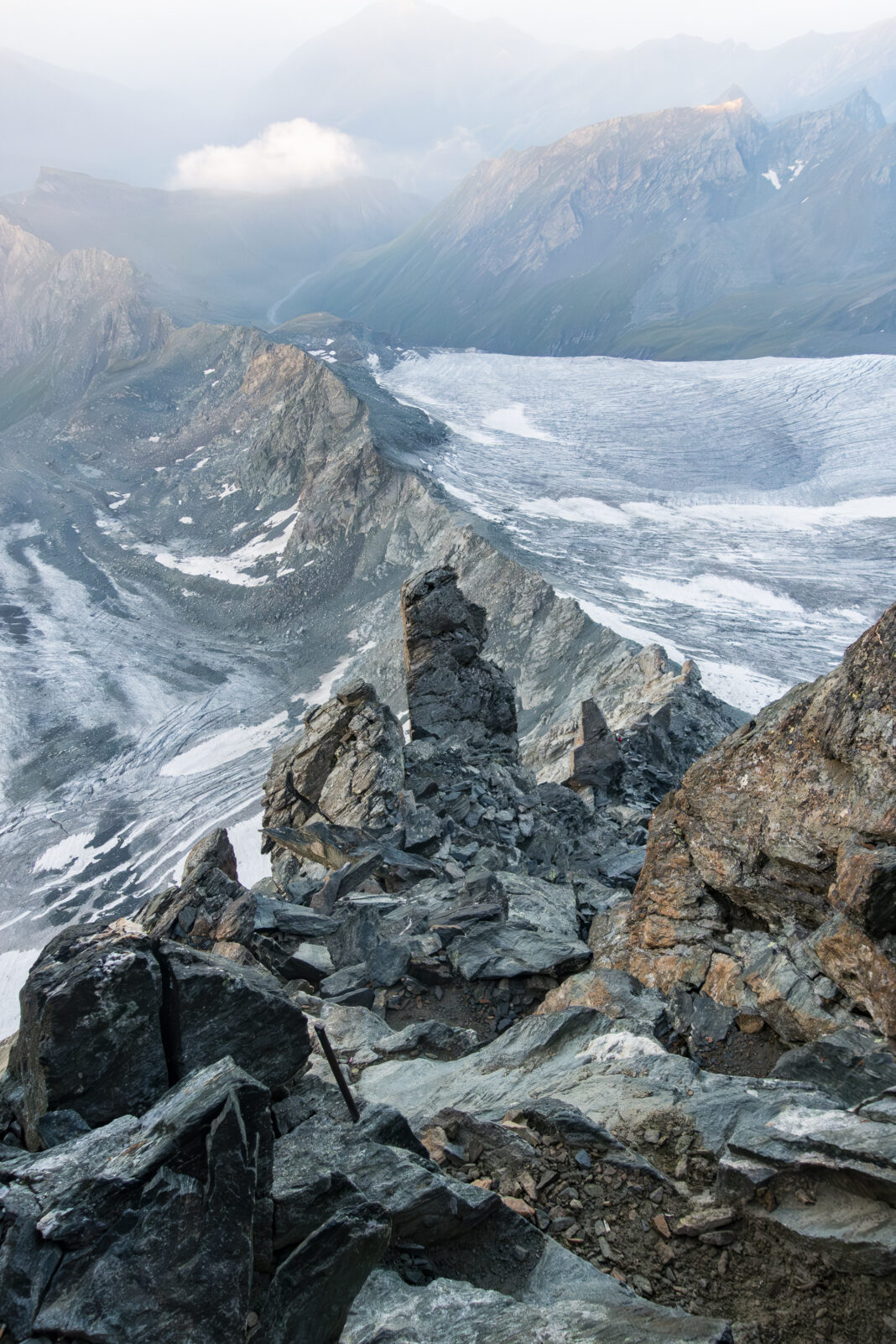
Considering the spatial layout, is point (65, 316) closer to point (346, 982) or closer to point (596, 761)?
point (596, 761)

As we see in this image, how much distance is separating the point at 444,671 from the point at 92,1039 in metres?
16.4

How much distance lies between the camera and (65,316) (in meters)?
148

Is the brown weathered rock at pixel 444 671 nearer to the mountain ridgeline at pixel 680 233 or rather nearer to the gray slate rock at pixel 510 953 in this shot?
the gray slate rock at pixel 510 953

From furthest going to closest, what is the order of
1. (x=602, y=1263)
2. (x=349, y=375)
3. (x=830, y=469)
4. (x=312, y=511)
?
(x=349, y=375) → (x=830, y=469) → (x=312, y=511) → (x=602, y=1263)

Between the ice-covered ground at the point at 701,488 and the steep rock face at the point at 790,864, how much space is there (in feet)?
97.7

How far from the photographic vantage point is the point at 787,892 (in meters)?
8.98

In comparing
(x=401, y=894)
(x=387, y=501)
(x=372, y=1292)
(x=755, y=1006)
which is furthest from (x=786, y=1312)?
(x=387, y=501)

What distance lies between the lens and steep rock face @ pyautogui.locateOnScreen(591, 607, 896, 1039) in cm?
767

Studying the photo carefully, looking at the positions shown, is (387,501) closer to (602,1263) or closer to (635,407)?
(635,407)

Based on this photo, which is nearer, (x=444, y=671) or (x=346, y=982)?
(x=346, y=982)

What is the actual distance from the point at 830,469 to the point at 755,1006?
89.2 meters

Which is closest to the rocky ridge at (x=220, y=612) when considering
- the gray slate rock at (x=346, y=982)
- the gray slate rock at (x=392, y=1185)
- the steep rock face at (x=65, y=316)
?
the gray slate rock at (x=346, y=982)

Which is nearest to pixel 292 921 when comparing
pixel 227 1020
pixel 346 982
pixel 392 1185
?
pixel 346 982

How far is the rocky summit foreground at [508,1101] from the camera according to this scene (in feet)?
13.9
